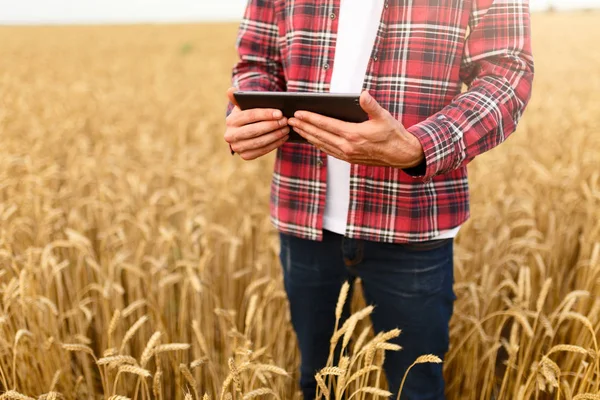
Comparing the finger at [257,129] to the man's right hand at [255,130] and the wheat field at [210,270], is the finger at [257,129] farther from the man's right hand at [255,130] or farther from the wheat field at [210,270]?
the wheat field at [210,270]

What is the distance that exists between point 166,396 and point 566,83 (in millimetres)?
7514

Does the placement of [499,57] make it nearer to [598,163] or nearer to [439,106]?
[439,106]

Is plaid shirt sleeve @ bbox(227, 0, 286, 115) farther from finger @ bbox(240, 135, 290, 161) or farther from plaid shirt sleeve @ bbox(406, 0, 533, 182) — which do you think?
plaid shirt sleeve @ bbox(406, 0, 533, 182)

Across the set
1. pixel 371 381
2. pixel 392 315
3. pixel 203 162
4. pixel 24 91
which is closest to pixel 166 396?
pixel 371 381

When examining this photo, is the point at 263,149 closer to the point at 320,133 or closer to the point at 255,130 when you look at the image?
the point at 255,130

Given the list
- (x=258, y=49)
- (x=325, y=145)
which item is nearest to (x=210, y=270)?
(x=258, y=49)

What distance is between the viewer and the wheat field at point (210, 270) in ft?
5.08

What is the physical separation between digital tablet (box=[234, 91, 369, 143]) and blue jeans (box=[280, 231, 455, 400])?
428 mm

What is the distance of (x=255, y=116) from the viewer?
1199 millimetres

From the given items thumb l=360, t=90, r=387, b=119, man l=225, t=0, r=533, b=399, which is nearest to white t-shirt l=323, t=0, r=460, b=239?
man l=225, t=0, r=533, b=399

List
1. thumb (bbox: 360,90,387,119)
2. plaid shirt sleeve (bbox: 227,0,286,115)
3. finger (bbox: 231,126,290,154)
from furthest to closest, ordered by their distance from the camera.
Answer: plaid shirt sleeve (bbox: 227,0,286,115) → finger (bbox: 231,126,290,154) → thumb (bbox: 360,90,387,119)

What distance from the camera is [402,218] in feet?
4.37

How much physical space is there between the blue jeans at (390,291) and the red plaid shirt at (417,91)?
0.07 metres

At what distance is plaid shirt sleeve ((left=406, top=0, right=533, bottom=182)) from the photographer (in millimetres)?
1149
